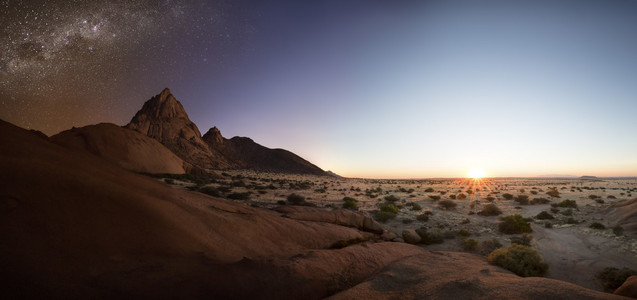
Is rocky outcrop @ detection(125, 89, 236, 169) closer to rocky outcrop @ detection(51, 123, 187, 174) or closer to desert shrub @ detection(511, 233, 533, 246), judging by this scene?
rocky outcrop @ detection(51, 123, 187, 174)

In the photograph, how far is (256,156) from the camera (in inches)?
4643

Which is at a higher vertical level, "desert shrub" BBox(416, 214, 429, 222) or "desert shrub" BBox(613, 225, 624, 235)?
"desert shrub" BBox(613, 225, 624, 235)

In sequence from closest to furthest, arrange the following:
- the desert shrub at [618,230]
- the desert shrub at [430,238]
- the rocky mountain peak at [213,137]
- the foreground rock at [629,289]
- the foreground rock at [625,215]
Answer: the foreground rock at [629,289], the desert shrub at [430,238], the desert shrub at [618,230], the foreground rock at [625,215], the rocky mountain peak at [213,137]

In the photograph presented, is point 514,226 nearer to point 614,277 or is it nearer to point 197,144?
point 614,277

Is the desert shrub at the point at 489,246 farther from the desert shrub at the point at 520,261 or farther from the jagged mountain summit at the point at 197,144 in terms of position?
the jagged mountain summit at the point at 197,144

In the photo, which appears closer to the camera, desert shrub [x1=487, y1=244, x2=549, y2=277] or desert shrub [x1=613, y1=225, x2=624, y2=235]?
desert shrub [x1=487, y1=244, x2=549, y2=277]

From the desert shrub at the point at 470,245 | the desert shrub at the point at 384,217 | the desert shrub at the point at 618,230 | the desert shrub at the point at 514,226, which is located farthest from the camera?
the desert shrub at the point at 384,217

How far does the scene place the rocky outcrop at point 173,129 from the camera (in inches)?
3095

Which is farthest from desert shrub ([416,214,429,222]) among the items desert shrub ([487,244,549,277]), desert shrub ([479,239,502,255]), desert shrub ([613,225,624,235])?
desert shrub ([613,225,624,235])

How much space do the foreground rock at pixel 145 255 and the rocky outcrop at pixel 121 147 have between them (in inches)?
1346

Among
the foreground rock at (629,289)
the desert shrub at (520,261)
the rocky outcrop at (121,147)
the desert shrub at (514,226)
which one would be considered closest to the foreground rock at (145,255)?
the foreground rock at (629,289)

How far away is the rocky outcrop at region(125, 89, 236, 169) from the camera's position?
78.6 m

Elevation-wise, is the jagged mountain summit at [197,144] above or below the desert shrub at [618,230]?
above

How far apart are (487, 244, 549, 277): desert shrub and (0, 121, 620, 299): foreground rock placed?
1.79 metres
